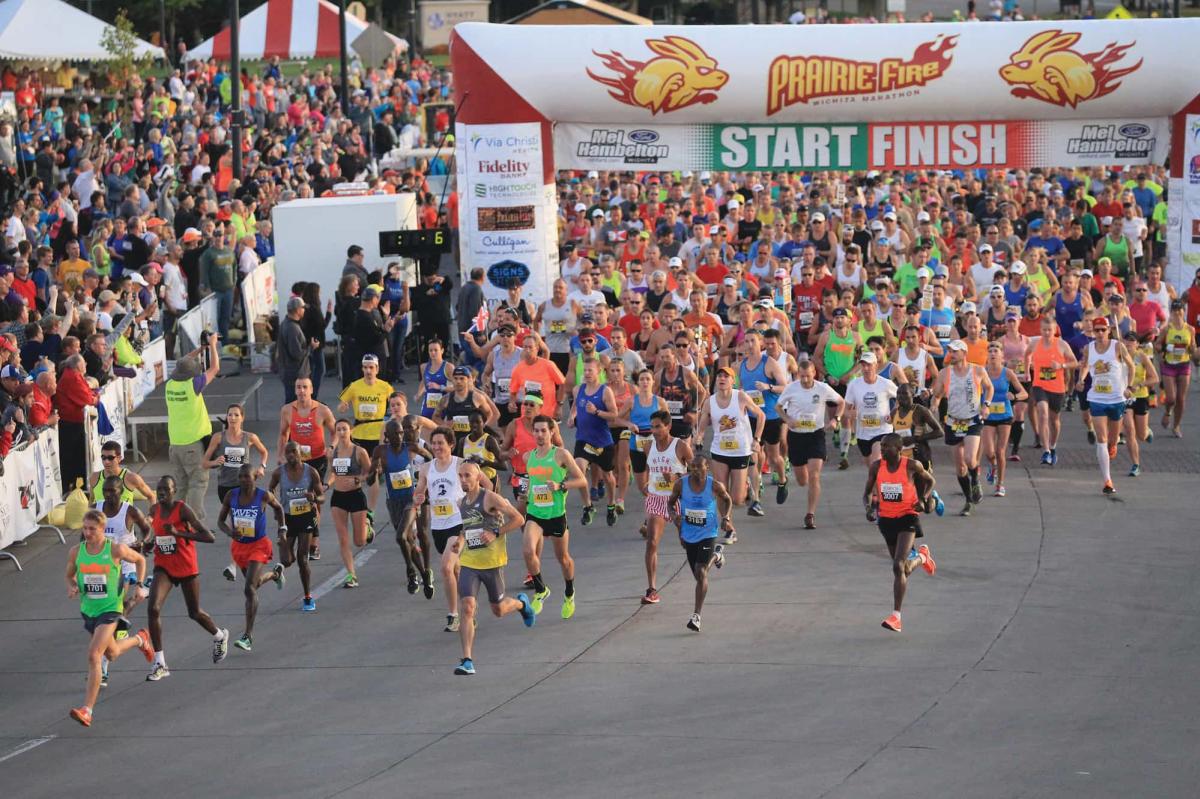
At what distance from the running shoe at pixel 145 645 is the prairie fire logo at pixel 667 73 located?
11234 mm

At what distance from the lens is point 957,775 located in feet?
36.6

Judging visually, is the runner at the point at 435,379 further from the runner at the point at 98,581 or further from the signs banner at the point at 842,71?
the signs banner at the point at 842,71

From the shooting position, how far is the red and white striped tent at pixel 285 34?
138 ft

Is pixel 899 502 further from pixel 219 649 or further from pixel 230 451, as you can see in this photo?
pixel 230 451

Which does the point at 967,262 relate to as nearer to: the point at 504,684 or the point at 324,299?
the point at 324,299

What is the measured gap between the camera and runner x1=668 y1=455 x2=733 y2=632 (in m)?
14.4

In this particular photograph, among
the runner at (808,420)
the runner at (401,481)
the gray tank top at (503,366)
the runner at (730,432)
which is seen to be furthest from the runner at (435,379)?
the runner at (808,420)

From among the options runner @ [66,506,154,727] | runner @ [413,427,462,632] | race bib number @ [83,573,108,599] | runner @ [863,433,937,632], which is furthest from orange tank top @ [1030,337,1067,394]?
race bib number @ [83,573,108,599]

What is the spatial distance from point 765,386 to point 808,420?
2.03 feet

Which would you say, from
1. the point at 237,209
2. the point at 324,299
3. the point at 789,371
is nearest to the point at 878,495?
the point at 789,371

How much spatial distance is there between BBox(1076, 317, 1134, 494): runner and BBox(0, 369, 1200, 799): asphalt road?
4.37 feet

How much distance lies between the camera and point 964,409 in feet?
59.1

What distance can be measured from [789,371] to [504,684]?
5.90 meters

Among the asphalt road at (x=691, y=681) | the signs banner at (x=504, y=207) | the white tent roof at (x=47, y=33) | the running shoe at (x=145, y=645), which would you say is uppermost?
the white tent roof at (x=47, y=33)
